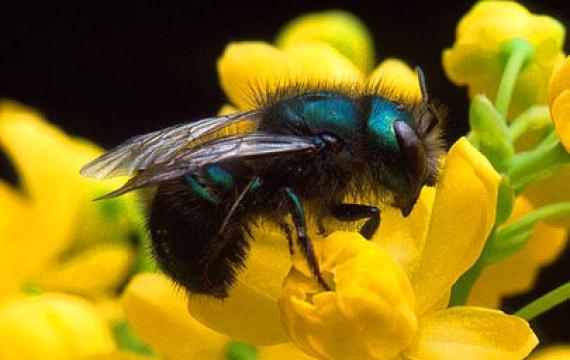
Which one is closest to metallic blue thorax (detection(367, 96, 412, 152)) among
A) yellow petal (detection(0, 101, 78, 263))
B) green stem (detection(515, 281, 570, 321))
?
green stem (detection(515, 281, 570, 321))

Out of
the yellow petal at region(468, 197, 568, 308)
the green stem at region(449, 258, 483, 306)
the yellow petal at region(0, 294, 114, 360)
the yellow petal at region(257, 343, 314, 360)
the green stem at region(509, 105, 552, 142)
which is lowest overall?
the yellow petal at region(0, 294, 114, 360)

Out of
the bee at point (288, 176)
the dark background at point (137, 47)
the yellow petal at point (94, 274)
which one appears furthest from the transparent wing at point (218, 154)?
the dark background at point (137, 47)

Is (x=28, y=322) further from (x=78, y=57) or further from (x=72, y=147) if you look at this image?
(x=78, y=57)

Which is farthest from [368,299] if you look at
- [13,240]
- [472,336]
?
[13,240]

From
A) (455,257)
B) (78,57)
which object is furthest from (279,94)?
(78,57)

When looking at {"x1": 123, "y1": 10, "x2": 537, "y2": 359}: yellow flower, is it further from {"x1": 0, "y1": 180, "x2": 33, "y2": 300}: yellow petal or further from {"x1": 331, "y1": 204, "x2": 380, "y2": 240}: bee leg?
{"x1": 0, "y1": 180, "x2": 33, "y2": 300}: yellow petal

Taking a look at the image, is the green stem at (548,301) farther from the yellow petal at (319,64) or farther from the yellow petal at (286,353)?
the yellow petal at (319,64)

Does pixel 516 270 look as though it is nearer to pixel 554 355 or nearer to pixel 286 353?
pixel 554 355
